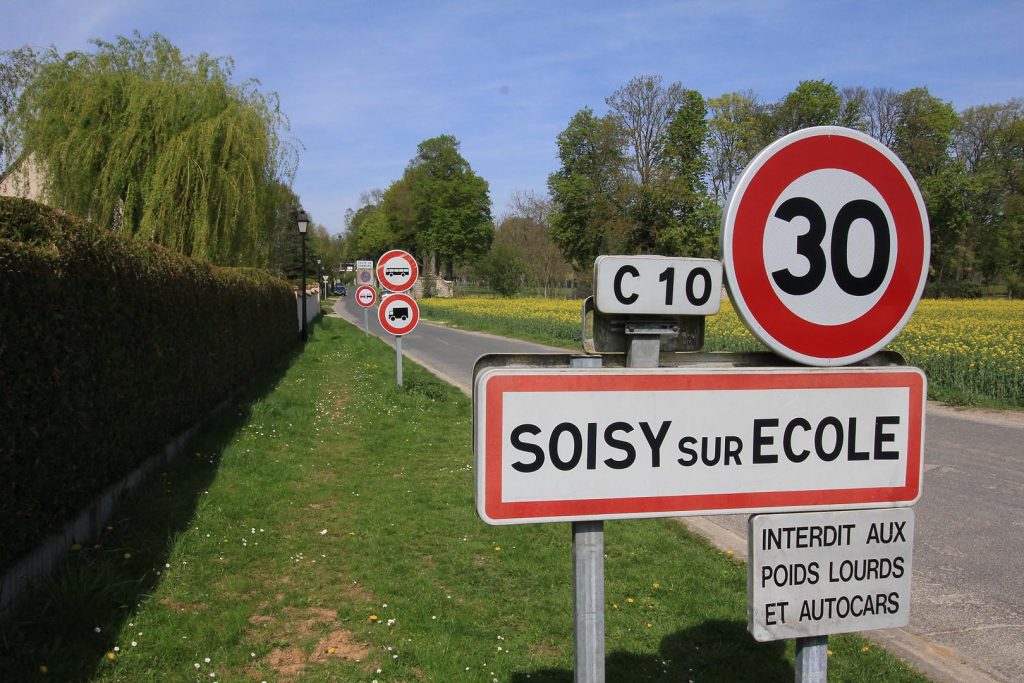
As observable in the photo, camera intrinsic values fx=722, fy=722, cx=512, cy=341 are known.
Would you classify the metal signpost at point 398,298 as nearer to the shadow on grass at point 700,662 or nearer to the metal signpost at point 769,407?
the shadow on grass at point 700,662

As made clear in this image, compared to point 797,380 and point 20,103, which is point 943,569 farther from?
point 20,103

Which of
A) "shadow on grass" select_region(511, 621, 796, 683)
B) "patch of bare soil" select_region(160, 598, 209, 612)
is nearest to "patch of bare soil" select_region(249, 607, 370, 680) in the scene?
"patch of bare soil" select_region(160, 598, 209, 612)

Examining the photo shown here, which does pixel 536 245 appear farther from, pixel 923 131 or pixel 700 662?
pixel 700 662

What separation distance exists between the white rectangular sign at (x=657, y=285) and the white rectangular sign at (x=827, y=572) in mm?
540

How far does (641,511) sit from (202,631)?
3.04m

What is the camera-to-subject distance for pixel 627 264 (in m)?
1.60

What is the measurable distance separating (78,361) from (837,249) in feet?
14.8

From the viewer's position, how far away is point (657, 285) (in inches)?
64.0

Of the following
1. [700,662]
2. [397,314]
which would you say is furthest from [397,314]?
[700,662]

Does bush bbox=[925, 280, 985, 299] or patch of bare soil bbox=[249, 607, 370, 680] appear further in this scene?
bush bbox=[925, 280, 985, 299]

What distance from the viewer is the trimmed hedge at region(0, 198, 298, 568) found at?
3676 mm

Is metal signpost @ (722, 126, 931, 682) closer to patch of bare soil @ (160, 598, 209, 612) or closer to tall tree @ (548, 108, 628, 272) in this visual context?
patch of bare soil @ (160, 598, 209, 612)

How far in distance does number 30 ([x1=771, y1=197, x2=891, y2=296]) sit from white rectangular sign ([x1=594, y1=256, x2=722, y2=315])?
6.6 inches

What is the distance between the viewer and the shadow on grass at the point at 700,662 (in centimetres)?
338
